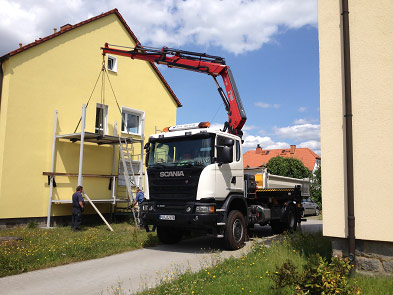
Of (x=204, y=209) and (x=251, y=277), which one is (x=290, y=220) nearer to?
(x=204, y=209)

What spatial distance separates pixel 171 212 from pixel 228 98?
450cm

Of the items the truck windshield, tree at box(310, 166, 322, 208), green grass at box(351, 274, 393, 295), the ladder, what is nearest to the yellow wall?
green grass at box(351, 274, 393, 295)

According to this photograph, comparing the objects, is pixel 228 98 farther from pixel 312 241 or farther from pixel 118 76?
pixel 118 76

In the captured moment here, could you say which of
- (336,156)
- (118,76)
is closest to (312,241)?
(336,156)

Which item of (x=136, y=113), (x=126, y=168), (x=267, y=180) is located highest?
(x=136, y=113)

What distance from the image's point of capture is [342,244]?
610 cm

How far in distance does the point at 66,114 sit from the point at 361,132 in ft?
36.7

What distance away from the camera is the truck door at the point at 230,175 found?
28.6 feet

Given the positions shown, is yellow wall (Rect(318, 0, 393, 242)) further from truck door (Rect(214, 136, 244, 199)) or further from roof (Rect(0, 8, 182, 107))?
roof (Rect(0, 8, 182, 107))

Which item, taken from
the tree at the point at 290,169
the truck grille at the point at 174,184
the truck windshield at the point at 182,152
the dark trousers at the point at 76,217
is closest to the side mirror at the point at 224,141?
the truck windshield at the point at 182,152

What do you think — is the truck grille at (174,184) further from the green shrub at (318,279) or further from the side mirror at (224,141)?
the green shrub at (318,279)

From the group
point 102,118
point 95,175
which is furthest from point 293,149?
point 95,175

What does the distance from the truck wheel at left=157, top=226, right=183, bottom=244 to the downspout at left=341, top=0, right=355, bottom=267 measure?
17.5ft

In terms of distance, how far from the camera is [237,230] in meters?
9.24
